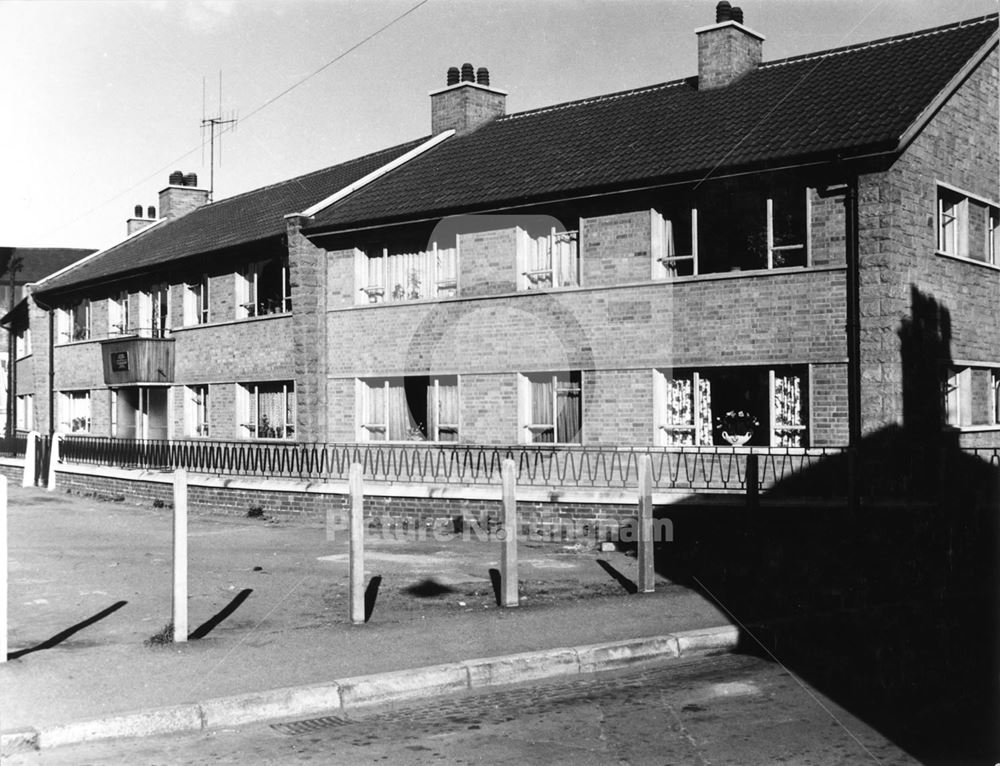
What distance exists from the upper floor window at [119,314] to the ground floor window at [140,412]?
5.75 ft

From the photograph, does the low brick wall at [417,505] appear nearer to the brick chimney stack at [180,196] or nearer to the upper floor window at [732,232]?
the upper floor window at [732,232]

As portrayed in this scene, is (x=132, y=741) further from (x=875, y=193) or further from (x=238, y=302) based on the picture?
(x=238, y=302)

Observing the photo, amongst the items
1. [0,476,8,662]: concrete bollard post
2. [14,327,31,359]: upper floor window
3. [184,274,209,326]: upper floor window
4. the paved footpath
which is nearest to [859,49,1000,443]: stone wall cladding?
the paved footpath

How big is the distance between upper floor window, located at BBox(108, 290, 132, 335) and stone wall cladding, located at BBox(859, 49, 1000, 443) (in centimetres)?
2118

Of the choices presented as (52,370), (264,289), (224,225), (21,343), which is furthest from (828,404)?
(21,343)

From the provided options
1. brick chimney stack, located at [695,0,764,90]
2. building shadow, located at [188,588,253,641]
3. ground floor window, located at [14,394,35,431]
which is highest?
brick chimney stack, located at [695,0,764,90]

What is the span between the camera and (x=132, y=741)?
639 centimetres

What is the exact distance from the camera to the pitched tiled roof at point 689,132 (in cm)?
1633

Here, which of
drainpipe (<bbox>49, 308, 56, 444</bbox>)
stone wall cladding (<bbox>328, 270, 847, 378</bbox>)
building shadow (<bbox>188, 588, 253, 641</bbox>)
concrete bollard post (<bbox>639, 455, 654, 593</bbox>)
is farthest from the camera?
drainpipe (<bbox>49, 308, 56, 444</bbox>)

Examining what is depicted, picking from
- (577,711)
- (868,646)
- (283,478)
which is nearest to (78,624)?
(577,711)

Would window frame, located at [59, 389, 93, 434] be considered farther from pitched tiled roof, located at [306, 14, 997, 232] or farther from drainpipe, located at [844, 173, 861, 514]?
drainpipe, located at [844, 173, 861, 514]

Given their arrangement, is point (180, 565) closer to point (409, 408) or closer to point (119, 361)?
point (409, 408)

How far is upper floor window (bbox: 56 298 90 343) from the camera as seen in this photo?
31953mm

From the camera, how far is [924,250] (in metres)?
16.1
